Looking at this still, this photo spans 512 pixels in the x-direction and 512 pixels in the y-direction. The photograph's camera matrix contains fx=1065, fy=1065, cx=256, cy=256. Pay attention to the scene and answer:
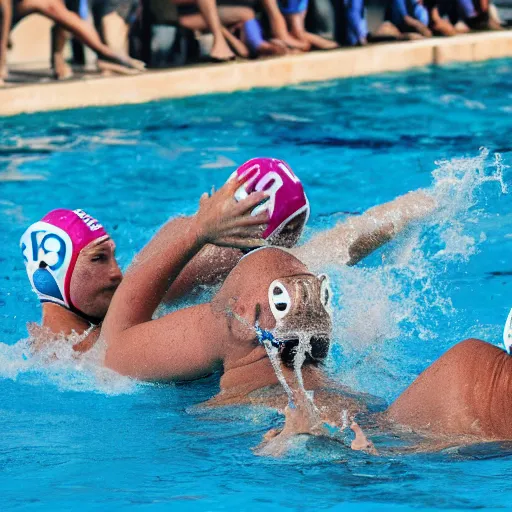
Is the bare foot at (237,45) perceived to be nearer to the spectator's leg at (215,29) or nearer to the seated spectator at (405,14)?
the spectator's leg at (215,29)

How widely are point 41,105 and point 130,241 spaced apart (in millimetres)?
3311

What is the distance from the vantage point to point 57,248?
4.13 metres

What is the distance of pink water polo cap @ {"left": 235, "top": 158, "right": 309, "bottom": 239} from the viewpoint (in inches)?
147

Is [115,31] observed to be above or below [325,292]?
above

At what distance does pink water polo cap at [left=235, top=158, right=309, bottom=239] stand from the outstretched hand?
0.37m

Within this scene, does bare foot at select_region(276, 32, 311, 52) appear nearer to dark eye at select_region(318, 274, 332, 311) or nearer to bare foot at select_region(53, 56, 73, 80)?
bare foot at select_region(53, 56, 73, 80)

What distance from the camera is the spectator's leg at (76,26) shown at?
360 inches

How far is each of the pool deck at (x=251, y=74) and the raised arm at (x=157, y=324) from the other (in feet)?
18.6

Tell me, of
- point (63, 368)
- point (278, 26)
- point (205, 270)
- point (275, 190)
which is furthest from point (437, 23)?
point (63, 368)

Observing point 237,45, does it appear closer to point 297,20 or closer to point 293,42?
→ point 293,42

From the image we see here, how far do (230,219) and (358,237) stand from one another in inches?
44.5

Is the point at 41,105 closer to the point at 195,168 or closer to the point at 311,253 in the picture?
the point at 195,168

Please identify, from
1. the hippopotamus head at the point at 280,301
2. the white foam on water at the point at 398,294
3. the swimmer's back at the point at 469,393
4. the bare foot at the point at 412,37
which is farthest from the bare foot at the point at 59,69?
the swimmer's back at the point at 469,393

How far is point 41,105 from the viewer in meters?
9.09
